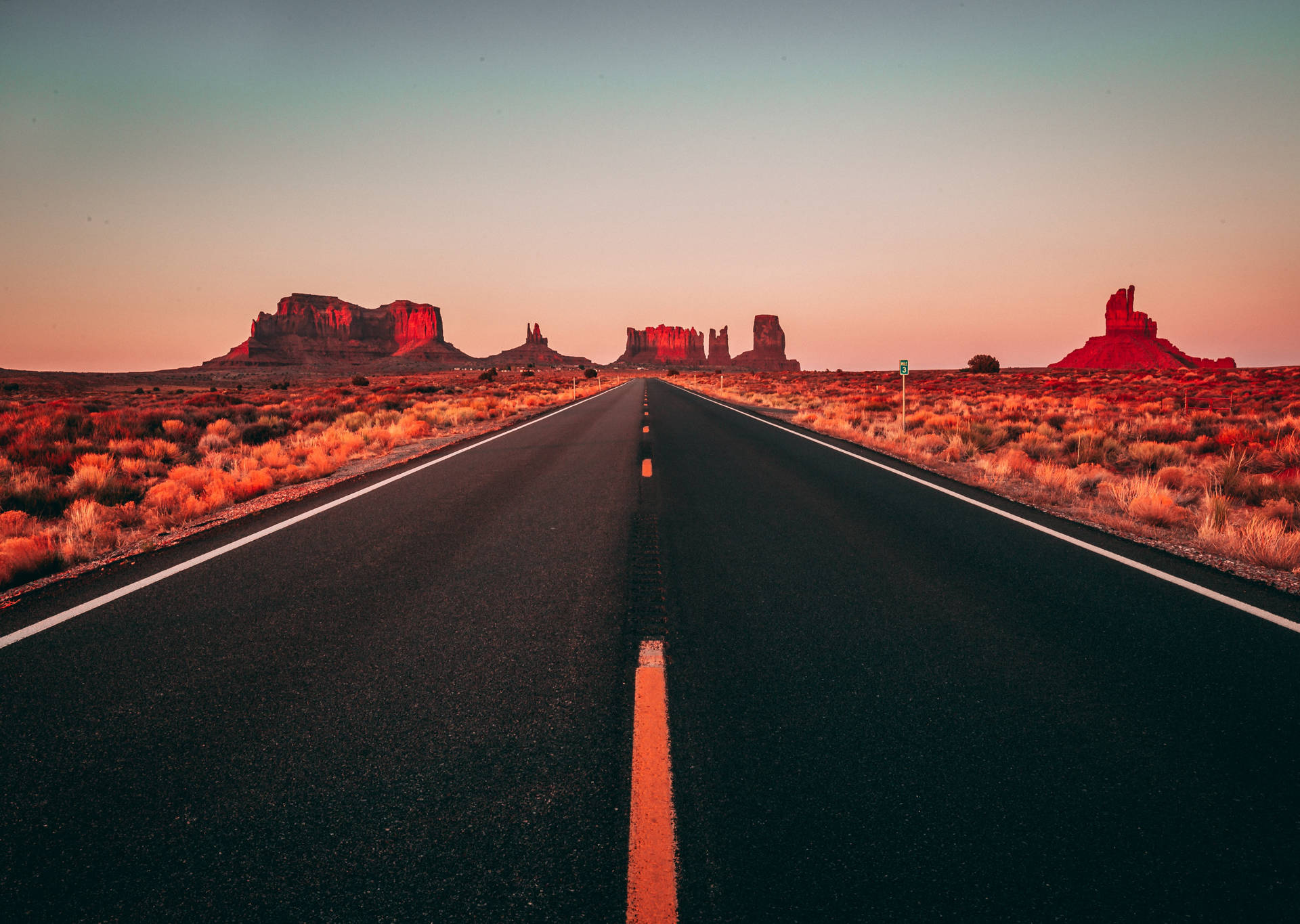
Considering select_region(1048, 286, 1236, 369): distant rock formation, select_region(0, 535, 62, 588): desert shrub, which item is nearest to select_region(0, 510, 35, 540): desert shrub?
select_region(0, 535, 62, 588): desert shrub

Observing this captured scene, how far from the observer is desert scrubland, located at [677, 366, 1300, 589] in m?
6.44

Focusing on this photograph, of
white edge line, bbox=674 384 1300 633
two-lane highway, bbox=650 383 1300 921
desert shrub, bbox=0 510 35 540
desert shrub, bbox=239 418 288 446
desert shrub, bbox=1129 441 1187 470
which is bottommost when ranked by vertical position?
two-lane highway, bbox=650 383 1300 921

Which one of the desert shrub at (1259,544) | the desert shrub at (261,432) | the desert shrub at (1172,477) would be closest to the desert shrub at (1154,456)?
the desert shrub at (1172,477)

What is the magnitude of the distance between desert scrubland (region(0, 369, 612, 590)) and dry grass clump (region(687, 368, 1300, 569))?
1091cm

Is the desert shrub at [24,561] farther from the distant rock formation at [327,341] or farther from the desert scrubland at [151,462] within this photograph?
the distant rock formation at [327,341]

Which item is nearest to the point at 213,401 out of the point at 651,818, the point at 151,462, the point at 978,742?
the point at 151,462

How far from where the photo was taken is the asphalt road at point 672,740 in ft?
6.49

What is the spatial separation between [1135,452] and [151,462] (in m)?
18.8

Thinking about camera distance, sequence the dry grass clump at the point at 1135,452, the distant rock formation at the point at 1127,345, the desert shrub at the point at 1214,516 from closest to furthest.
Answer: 1. the desert shrub at the point at 1214,516
2. the dry grass clump at the point at 1135,452
3. the distant rock formation at the point at 1127,345

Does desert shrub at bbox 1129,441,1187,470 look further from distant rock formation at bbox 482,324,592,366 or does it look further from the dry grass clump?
distant rock formation at bbox 482,324,592,366

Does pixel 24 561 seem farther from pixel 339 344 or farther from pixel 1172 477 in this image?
pixel 339 344

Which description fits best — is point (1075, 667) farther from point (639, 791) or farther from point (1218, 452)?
point (1218, 452)

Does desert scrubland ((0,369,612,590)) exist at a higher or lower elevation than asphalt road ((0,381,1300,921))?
higher

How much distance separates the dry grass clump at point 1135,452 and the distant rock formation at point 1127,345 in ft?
413
